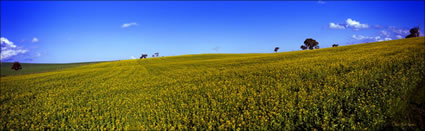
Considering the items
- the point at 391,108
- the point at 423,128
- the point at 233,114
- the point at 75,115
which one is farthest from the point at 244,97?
the point at 75,115

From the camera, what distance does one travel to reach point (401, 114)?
6.61 meters

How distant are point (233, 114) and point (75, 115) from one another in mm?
8421

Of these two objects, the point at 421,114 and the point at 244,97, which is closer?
the point at 421,114

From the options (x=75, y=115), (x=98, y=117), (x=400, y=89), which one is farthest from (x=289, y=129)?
(x=75, y=115)

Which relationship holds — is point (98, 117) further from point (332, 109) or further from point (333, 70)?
point (333, 70)

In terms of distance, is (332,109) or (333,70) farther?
(333,70)

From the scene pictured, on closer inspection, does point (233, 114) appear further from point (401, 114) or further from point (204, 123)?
point (401, 114)

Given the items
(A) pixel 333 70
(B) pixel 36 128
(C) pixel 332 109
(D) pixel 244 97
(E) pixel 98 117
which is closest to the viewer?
(C) pixel 332 109

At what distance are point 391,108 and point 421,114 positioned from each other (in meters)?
0.90

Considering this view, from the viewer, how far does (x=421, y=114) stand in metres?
6.66

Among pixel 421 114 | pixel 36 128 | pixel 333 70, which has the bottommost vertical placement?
pixel 36 128

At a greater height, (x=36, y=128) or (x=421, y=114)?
(x=421, y=114)

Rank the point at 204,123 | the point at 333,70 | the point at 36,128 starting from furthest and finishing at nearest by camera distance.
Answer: the point at 333,70
the point at 36,128
the point at 204,123

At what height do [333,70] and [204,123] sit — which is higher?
[333,70]
